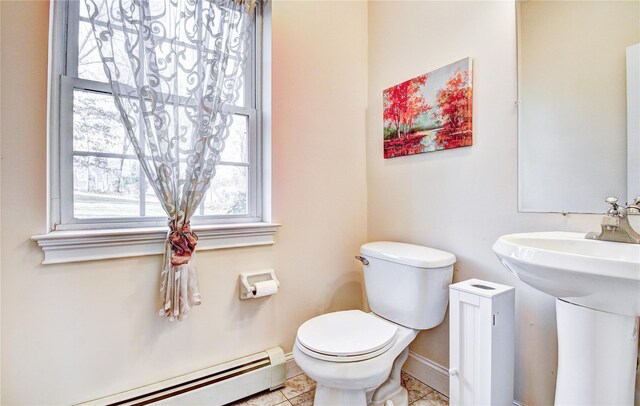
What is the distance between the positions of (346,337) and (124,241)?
977mm

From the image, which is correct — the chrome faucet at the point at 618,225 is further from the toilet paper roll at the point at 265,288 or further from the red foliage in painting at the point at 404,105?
the toilet paper roll at the point at 265,288

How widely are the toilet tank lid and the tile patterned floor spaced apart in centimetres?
70

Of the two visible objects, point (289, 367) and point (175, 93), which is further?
point (289, 367)

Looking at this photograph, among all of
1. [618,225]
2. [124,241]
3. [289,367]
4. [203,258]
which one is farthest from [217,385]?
[618,225]

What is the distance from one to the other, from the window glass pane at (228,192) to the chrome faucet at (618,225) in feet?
4.78

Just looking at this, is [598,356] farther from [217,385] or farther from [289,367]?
[217,385]

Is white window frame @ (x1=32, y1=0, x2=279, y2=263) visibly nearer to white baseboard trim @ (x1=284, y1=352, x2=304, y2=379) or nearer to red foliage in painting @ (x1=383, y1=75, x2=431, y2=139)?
white baseboard trim @ (x1=284, y1=352, x2=304, y2=379)

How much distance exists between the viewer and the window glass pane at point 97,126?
1.21m

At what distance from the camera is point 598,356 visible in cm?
89

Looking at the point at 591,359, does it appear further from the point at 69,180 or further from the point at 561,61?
the point at 69,180

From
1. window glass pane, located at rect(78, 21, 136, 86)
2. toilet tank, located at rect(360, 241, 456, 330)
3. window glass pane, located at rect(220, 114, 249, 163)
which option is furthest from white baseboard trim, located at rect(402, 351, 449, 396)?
window glass pane, located at rect(78, 21, 136, 86)

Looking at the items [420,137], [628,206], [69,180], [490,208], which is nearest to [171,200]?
[69,180]

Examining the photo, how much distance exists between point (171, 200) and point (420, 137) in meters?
1.25

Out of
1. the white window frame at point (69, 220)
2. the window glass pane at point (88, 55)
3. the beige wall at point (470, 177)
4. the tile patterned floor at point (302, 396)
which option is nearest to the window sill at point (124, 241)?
the white window frame at point (69, 220)
